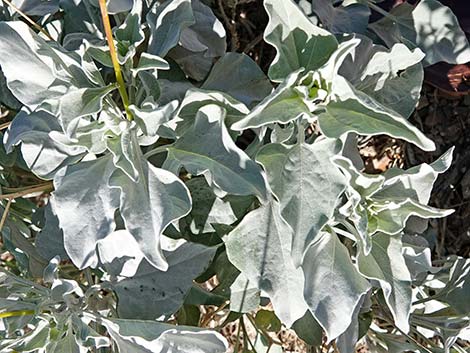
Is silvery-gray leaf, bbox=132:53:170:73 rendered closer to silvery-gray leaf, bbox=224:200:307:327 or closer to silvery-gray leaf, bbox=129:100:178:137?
silvery-gray leaf, bbox=129:100:178:137

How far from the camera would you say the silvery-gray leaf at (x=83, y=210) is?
0.93m

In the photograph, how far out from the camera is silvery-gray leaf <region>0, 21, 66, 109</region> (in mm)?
917

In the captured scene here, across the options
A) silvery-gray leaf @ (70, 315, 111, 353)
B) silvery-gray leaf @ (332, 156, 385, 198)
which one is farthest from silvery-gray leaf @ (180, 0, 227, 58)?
silvery-gray leaf @ (70, 315, 111, 353)

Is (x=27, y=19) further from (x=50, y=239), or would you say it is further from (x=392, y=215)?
(x=392, y=215)

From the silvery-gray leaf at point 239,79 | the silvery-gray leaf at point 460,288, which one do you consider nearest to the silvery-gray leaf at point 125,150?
the silvery-gray leaf at point 239,79

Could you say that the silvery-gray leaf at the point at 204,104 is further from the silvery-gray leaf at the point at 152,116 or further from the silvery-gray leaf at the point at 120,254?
the silvery-gray leaf at the point at 120,254

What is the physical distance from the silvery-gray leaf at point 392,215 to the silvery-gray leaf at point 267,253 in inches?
4.6

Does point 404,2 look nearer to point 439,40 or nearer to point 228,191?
point 439,40

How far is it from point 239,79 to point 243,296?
0.33m

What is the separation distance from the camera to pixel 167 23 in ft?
3.25

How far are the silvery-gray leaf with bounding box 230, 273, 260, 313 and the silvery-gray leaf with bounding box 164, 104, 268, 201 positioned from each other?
0.26 m

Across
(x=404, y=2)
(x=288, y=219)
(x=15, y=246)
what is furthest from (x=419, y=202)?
(x=15, y=246)

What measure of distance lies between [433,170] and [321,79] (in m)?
0.20

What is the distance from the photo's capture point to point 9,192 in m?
1.32
